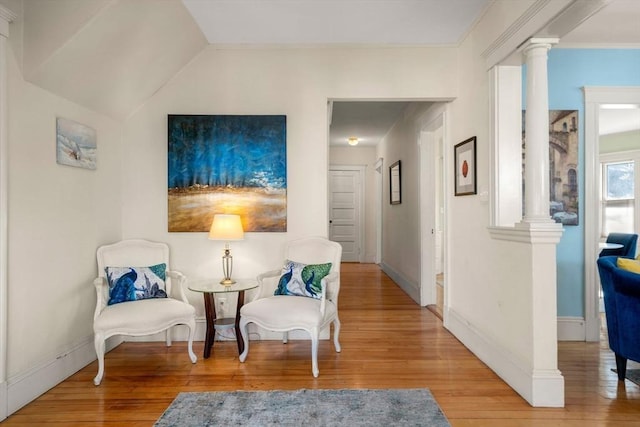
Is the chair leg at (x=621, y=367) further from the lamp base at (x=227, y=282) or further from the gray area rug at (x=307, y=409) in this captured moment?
the lamp base at (x=227, y=282)

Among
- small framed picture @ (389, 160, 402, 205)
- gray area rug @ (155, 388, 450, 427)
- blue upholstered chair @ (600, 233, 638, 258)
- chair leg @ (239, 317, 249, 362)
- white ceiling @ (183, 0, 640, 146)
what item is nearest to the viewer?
gray area rug @ (155, 388, 450, 427)

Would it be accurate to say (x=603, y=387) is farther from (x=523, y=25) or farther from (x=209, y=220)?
(x=209, y=220)

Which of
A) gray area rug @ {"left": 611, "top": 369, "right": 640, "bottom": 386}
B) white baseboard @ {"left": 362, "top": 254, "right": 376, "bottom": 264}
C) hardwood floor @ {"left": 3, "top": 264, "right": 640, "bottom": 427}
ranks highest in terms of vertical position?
Answer: white baseboard @ {"left": 362, "top": 254, "right": 376, "bottom": 264}

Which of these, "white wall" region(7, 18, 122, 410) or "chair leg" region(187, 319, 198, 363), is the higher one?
"white wall" region(7, 18, 122, 410)

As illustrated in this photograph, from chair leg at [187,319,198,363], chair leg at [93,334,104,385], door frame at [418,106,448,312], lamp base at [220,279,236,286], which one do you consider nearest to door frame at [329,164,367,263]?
door frame at [418,106,448,312]

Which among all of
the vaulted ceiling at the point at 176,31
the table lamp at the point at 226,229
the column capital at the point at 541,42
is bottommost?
the table lamp at the point at 226,229

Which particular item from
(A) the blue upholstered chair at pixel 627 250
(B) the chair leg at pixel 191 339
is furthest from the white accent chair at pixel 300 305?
(A) the blue upholstered chair at pixel 627 250

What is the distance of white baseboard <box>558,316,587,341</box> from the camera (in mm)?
3457

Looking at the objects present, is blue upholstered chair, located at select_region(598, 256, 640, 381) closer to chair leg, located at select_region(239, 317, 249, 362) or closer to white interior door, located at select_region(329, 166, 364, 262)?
chair leg, located at select_region(239, 317, 249, 362)

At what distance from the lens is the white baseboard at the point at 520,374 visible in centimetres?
232

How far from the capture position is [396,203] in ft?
20.3

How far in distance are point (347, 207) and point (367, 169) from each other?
0.96 metres

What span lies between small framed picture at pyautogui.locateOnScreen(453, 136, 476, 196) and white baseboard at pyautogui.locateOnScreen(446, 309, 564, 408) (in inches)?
46.6

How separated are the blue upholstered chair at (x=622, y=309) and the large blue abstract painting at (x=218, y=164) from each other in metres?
2.62
